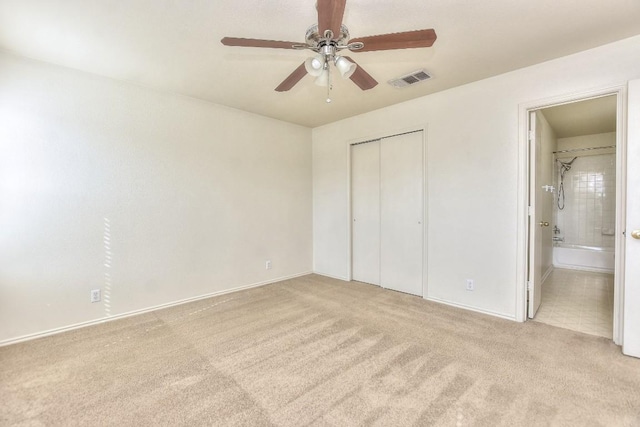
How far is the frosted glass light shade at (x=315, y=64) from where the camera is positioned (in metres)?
1.85

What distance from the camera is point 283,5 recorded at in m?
1.90

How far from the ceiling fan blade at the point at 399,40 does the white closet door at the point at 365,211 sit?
2.51 metres

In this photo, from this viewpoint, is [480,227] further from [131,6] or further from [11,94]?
[11,94]

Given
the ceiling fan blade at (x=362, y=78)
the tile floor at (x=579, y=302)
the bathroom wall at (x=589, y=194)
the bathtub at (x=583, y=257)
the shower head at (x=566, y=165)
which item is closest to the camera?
the ceiling fan blade at (x=362, y=78)

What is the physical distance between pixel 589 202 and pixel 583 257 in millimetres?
1064

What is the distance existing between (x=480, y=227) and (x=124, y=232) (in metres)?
3.75

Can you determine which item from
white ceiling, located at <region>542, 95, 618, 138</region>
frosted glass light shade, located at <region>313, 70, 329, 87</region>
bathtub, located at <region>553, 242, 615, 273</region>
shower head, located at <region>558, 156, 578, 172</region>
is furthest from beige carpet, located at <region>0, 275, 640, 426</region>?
shower head, located at <region>558, 156, 578, 172</region>

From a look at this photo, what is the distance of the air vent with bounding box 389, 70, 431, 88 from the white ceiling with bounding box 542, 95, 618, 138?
5.18 ft

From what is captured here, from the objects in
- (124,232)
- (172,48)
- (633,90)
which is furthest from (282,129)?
(633,90)

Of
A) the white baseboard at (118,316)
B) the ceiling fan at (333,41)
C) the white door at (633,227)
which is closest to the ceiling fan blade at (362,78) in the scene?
the ceiling fan at (333,41)

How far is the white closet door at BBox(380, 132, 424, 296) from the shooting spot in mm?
3758

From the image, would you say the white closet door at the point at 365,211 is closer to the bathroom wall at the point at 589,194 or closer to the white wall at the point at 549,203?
the white wall at the point at 549,203

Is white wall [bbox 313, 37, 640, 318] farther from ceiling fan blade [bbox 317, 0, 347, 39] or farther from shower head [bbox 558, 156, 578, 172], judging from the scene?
shower head [bbox 558, 156, 578, 172]

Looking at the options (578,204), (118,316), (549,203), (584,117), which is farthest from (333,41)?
(578,204)
